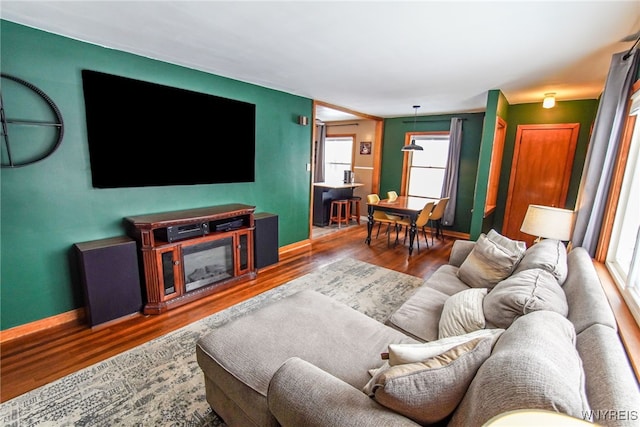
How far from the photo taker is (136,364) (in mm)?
2012

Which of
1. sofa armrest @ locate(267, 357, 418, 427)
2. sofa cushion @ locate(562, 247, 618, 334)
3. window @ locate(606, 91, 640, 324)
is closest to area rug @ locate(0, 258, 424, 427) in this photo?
sofa armrest @ locate(267, 357, 418, 427)

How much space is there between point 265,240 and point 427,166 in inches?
161

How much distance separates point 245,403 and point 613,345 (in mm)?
1439

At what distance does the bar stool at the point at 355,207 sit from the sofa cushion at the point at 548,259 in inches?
179

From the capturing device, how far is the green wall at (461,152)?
5359 millimetres

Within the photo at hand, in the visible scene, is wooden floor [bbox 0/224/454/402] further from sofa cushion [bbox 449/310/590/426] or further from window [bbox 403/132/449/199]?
window [bbox 403/132/449/199]

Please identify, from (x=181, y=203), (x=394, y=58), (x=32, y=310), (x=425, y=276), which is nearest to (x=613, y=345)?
(x=394, y=58)

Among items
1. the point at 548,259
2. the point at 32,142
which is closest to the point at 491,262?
the point at 548,259

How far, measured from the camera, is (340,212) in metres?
6.37

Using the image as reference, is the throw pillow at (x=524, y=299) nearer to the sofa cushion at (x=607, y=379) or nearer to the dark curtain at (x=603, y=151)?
the sofa cushion at (x=607, y=379)

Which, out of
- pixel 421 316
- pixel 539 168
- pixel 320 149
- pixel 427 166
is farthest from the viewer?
pixel 320 149

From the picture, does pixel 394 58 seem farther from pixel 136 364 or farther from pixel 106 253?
pixel 136 364

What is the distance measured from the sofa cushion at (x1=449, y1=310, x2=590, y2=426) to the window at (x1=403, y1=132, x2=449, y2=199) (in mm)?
5368

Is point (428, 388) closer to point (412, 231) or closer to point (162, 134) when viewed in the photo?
point (162, 134)
